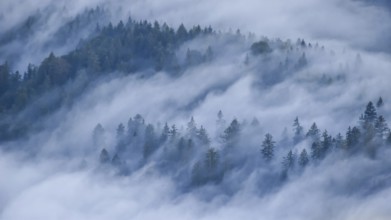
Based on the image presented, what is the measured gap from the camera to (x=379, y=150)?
13812 centimetres

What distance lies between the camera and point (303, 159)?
478ft

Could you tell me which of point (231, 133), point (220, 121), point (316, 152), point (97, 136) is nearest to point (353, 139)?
point (316, 152)

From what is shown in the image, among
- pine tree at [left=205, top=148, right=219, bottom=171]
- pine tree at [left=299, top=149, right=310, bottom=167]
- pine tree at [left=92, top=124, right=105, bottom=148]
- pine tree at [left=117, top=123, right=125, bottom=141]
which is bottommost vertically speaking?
pine tree at [left=299, top=149, right=310, bottom=167]

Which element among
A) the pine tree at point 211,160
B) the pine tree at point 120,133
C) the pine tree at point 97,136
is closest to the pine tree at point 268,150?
the pine tree at point 211,160

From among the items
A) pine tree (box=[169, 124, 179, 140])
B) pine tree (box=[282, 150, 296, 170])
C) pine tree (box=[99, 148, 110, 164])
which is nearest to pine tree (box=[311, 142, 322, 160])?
pine tree (box=[282, 150, 296, 170])

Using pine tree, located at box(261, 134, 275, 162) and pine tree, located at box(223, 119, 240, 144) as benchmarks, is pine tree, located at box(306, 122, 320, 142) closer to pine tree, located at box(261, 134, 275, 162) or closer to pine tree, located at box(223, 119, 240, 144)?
pine tree, located at box(261, 134, 275, 162)

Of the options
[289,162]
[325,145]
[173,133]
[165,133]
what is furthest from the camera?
[165,133]

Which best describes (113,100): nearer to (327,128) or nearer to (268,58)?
(268,58)

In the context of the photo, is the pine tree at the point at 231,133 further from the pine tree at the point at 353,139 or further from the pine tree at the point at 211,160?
the pine tree at the point at 353,139

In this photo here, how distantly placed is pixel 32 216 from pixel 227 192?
42106mm

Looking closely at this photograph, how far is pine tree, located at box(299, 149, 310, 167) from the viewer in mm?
145500

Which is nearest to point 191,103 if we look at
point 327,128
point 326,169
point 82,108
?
point 82,108

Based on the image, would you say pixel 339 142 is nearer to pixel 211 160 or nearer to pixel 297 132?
pixel 297 132

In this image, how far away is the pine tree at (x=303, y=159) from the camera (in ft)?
477
